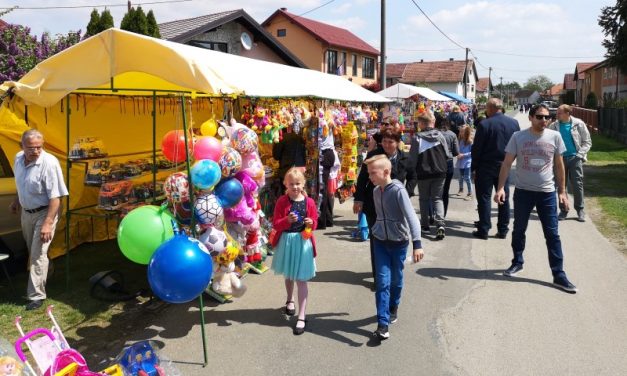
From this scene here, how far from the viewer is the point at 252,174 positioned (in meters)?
5.21

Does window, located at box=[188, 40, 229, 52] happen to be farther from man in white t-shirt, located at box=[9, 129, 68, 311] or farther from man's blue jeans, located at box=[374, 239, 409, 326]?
man's blue jeans, located at box=[374, 239, 409, 326]

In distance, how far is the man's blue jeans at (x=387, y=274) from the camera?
4207 mm

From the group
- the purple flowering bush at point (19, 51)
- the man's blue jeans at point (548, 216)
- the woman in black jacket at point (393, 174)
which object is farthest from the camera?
the purple flowering bush at point (19, 51)

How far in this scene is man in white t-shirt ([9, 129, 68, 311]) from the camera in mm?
4891

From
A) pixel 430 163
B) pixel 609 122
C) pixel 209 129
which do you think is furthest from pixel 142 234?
pixel 609 122

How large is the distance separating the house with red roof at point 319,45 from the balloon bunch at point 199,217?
28782 mm

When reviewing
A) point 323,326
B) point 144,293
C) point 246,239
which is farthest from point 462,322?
point 144,293

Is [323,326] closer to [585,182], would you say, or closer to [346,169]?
[346,169]

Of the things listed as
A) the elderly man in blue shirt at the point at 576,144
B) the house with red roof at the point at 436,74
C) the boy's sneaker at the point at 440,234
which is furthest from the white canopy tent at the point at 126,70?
the house with red roof at the point at 436,74

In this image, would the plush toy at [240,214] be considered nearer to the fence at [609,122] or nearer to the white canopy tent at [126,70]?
the white canopy tent at [126,70]

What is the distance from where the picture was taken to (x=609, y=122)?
26781mm

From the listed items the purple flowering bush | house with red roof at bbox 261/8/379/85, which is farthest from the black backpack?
house with red roof at bbox 261/8/379/85

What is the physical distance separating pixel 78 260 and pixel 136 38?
352 centimetres

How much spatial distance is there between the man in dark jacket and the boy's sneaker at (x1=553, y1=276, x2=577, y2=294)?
6.56ft
